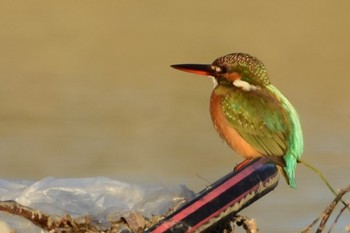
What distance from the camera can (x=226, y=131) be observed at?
220cm

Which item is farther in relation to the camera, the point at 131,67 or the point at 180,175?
the point at 131,67

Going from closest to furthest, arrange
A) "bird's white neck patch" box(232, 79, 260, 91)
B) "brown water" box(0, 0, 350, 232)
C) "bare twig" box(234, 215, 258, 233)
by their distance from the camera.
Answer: "bare twig" box(234, 215, 258, 233), "bird's white neck patch" box(232, 79, 260, 91), "brown water" box(0, 0, 350, 232)

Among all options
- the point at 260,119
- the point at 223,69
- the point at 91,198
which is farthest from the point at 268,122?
the point at 91,198

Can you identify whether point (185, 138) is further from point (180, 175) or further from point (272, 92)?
point (272, 92)

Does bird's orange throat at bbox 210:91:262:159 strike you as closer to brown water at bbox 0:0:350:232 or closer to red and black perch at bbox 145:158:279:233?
red and black perch at bbox 145:158:279:233

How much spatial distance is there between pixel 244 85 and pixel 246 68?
0.09ft

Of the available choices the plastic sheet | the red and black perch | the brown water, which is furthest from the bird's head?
the brown water

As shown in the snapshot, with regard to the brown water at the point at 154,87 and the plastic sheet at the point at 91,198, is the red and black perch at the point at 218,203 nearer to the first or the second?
the plastic sheet at the point at 91,198

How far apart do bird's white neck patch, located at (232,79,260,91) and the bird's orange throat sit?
35 millimetres

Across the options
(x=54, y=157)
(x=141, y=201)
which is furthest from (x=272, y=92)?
(x=54, y=157)

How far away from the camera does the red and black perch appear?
5.75 ft

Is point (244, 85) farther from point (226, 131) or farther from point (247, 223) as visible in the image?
point (247, 223)

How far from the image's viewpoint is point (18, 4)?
6910 millimetres

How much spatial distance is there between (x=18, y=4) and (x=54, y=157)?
103 inches
